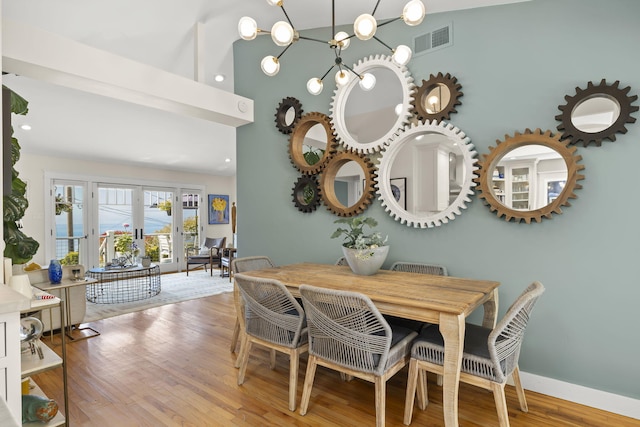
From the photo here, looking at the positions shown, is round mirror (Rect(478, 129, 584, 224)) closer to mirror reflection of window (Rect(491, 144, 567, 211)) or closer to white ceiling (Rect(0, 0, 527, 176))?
mirror reflection of window (Rect(491, 144, 567, 211))

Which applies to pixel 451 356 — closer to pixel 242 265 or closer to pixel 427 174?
pixel 427 174

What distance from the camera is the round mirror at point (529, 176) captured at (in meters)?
2.19

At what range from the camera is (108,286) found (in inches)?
238

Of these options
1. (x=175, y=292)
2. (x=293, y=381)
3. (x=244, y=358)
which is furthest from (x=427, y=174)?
(x=175, y=292)

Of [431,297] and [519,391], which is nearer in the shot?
[431,297]

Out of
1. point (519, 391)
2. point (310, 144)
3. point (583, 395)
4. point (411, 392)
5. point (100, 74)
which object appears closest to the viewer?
point (411, 392)

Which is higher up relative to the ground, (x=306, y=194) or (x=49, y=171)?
(x=49, y=171)

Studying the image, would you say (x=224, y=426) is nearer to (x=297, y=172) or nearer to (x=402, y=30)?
(x=297, y=172)

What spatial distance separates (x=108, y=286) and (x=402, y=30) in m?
6.14

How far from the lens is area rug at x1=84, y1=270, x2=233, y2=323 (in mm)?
4426

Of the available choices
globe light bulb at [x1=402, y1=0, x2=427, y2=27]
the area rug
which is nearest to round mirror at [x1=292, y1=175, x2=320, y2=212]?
globe light bulb at [x1=402, y1=0, x2=427, y2=27]

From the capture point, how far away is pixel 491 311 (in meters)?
2.28

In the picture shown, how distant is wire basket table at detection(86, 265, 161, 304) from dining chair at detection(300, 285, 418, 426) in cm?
396

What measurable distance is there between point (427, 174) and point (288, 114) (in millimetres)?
1642
